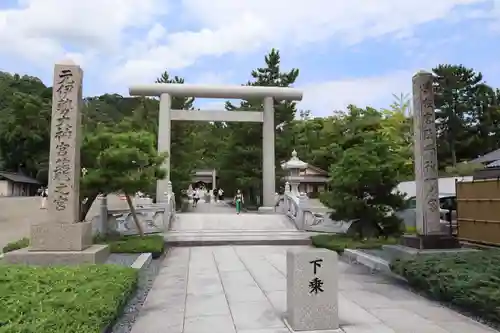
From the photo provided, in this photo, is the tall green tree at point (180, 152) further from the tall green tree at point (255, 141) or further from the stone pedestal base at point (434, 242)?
the stone pedestal base at point (434, 242)

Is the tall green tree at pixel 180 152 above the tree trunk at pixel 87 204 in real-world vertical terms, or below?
above

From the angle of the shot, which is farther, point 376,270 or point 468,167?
point 468,167

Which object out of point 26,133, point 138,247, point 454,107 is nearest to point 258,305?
point 138,247

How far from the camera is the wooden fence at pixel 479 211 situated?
1038cm

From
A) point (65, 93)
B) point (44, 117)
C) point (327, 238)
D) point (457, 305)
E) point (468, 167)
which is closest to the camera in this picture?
point (457, 305)

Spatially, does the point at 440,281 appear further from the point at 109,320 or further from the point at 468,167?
the point at 468,167

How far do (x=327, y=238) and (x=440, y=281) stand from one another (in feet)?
23.7

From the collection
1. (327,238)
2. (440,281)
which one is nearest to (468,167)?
(327,238)

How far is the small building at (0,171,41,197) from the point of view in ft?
148

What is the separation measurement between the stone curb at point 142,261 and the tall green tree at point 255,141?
16553 millimetres

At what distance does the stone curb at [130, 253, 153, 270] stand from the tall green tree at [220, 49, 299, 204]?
652 inches

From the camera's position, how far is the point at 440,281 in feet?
20.0

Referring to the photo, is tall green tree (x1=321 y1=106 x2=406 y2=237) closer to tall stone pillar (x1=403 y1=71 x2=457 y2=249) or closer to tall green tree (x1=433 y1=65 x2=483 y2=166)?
tall stone pillar (x1=403 y1=71 x2=457 y2=249)

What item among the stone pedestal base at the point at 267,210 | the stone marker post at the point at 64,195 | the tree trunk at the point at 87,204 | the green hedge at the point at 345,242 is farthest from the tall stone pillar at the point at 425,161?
the stone pedestal base at the point at 267,210
